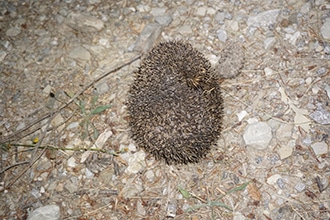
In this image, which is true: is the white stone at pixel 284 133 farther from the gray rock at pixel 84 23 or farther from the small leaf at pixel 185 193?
the gray rock at pixel 84 23

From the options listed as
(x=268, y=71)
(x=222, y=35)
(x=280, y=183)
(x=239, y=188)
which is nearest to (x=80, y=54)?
(x=222, y=35)

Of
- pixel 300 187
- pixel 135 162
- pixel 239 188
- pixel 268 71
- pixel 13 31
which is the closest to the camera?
pixel 300 187

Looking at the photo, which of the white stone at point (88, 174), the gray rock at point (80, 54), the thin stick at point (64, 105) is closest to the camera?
the white stone at point (88, 174)

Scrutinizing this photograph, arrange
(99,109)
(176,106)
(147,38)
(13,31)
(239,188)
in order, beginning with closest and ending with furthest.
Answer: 1. (176,106)
2. (239,188)
3. (99,109)
4. (147,38)
5. (13,31)

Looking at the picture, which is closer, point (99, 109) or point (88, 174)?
point (88, 174)

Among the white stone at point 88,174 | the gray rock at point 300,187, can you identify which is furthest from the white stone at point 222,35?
the white stone at point 88,174

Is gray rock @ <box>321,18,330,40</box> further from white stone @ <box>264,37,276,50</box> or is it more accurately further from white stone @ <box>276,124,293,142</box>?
white stone @ <box>276,124,293,142</box>

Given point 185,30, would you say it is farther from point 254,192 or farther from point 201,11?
point 254,192
